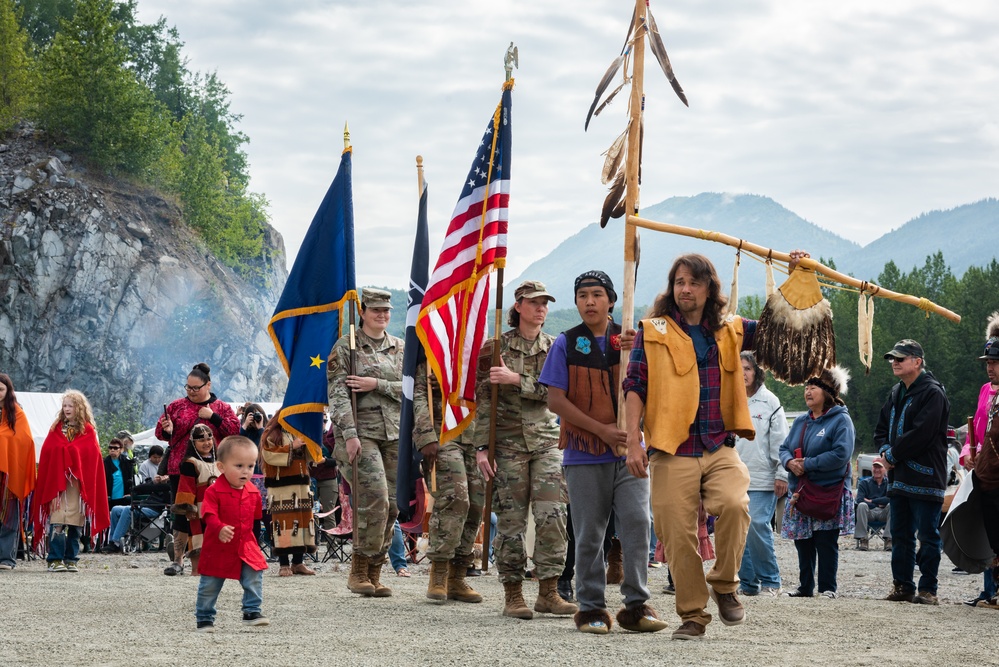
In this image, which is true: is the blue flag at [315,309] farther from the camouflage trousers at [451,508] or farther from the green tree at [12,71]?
the green tree at [12,71]

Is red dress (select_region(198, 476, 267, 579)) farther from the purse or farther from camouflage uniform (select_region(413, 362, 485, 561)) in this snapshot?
the purse

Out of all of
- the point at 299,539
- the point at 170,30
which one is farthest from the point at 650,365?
the point at 170,30

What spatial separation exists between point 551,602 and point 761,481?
10.5ft

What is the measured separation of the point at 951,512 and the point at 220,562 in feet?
19.3

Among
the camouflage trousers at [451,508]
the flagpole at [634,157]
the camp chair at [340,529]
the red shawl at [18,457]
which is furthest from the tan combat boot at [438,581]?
the red shawl at [18,457]

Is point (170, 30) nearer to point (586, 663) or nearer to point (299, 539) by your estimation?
point (299, 539)

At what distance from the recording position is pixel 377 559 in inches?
361

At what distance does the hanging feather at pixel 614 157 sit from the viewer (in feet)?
24.9

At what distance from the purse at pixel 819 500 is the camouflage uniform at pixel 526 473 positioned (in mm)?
2871

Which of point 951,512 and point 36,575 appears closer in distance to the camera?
point 951,512

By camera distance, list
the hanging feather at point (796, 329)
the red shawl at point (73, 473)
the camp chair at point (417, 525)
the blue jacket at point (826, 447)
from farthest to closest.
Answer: the red shawl at point (73, 473)
the camp chair at point (417, 525)
the blue jacket at point (826, 447)
the hanging feather at point (796, 329)

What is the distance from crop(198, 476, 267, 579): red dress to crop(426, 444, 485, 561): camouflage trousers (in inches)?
66.7

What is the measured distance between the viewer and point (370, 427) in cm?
921

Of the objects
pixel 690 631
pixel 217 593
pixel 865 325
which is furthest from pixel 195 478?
pixel 865 325
